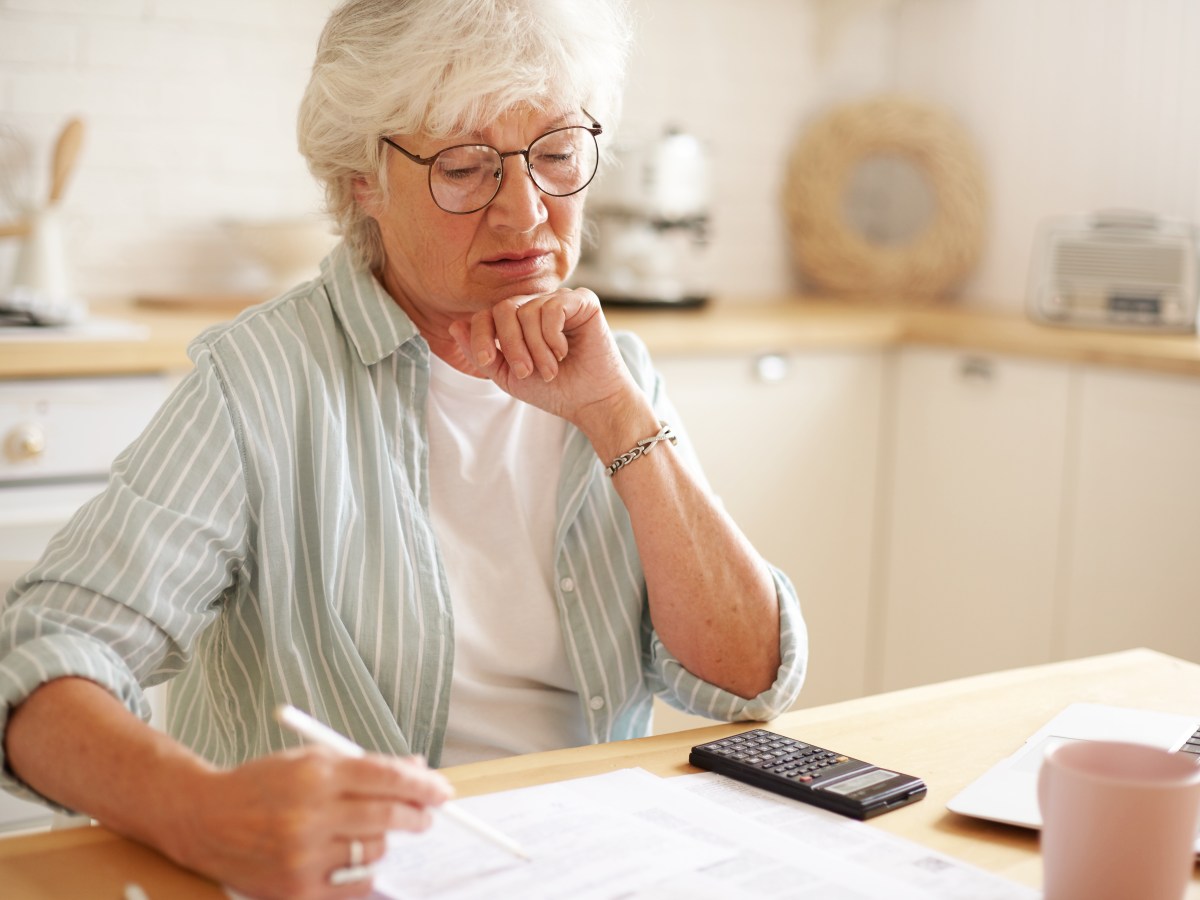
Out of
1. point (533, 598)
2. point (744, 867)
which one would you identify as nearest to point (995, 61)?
point (533, 598)

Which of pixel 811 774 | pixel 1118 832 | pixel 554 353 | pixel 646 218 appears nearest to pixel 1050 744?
pixel 811 774

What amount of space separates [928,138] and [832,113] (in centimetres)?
24

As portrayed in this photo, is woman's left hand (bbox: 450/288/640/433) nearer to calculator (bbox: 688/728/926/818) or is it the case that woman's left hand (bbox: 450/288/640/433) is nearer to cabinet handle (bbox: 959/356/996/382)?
calculator (bbox: 688/728/926/818)

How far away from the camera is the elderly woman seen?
1.22 metres

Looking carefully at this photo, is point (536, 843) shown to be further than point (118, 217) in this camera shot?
No

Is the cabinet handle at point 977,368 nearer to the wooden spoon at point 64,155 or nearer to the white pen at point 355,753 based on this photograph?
the wooden spoon at point 64,155

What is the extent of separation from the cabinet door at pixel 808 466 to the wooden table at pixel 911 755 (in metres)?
1.39

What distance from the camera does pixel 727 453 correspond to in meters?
2.75

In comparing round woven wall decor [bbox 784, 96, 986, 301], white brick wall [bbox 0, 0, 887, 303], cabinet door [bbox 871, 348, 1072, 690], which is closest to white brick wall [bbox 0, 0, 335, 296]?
white brick wall [bbox 0, 0, 887, 303]

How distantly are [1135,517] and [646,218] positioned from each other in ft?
3.76

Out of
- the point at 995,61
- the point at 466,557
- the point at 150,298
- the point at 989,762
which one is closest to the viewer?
the point at 989,762

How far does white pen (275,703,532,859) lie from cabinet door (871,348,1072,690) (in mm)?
1987

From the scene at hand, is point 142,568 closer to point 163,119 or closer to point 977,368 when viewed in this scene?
point 163,119

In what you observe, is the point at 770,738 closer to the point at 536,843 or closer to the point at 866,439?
the point at 536,843
